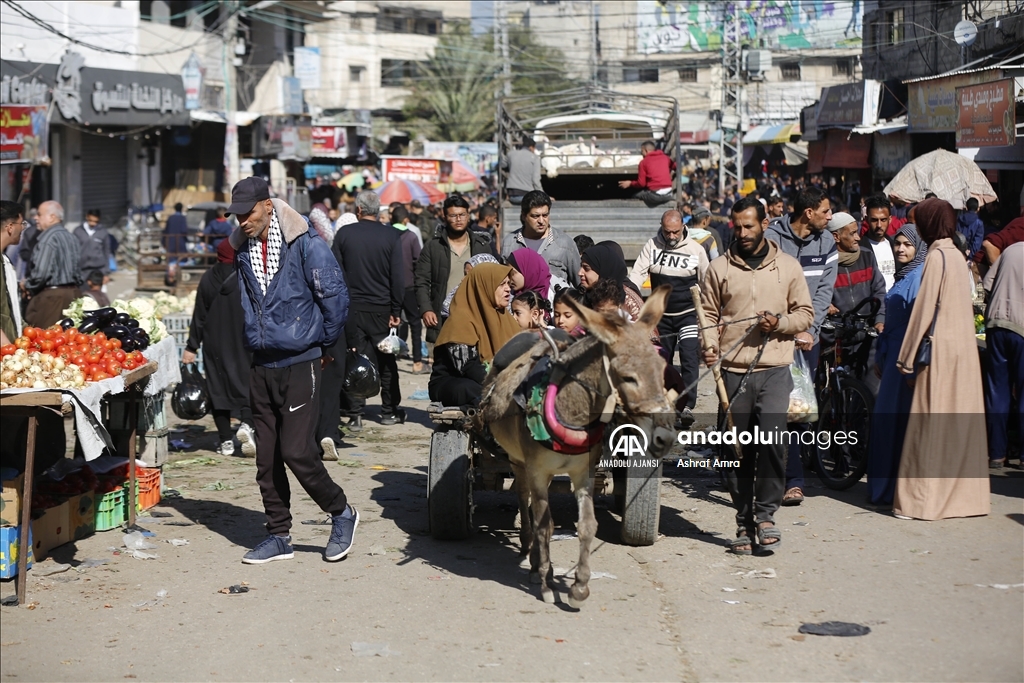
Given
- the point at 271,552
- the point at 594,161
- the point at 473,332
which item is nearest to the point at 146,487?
the point at 271,552

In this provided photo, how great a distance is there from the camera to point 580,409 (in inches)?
229

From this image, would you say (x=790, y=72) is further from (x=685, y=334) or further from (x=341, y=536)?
(x=341, y=536)

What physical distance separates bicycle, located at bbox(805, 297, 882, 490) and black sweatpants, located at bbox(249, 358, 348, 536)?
12.4 ft

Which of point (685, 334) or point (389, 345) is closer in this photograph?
point (685, 334)

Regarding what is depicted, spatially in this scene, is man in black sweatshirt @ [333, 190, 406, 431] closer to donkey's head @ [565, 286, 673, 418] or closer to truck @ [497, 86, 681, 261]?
truck @ [497, 86, 681, 261]

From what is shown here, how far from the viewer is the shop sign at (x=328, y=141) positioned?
40000 mm

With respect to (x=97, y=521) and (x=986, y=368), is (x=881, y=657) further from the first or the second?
(x=97, y=521)

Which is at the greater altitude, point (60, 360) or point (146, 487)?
point (60, 360)

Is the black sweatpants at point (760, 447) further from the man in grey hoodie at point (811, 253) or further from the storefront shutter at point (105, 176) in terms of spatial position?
the storefront shutter at point (105, 176)

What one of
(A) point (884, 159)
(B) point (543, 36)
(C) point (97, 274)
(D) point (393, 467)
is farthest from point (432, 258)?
(B) point (543, 36)

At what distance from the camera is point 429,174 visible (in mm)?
31125

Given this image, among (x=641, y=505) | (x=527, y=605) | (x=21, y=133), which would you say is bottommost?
(x=527, y=605)

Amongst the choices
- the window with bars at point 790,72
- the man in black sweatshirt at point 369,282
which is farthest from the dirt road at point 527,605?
the window with bars at point 790,72

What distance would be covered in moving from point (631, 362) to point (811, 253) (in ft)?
11.6
